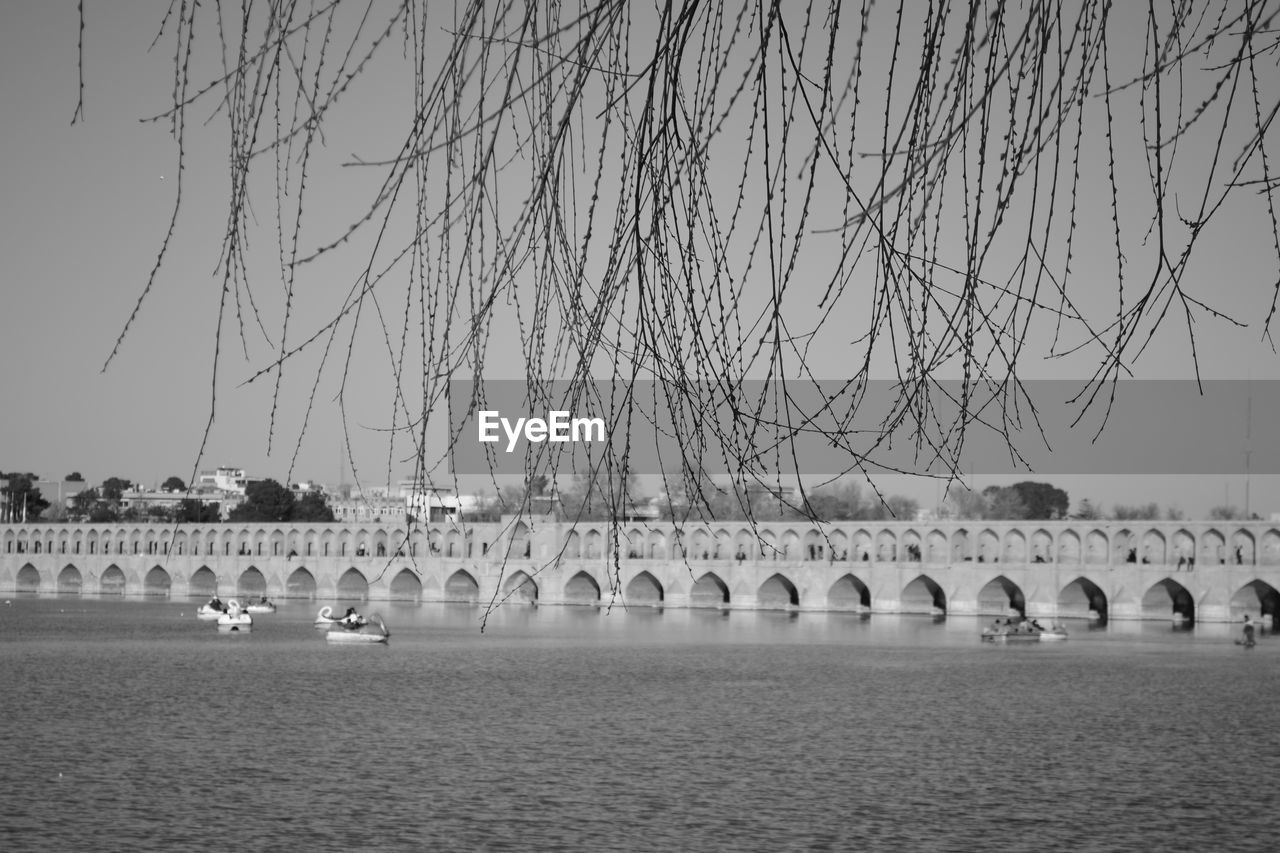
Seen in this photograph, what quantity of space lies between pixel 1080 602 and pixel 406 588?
36760 millimetres

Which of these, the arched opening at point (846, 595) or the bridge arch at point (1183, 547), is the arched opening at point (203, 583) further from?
the bridge arch at point (1183, 547)

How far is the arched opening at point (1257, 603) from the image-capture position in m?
62.1

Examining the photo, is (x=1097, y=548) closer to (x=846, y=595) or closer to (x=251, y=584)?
(x=846, y=595)

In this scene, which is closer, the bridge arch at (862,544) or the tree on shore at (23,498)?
the bridge arch at (862,544)

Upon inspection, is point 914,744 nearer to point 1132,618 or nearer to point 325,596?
point 1132,618

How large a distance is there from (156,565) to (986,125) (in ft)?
310

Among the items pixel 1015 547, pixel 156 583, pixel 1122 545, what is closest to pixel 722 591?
pixel 1015 547

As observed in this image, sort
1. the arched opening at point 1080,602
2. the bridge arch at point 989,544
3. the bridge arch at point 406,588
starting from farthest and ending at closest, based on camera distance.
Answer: the bridge arch at point 406,588, the bridge arch at point 989,544, the arched opening at point 1080,602

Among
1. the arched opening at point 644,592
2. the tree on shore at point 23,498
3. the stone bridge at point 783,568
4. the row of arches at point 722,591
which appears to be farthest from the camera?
the tree on shore at point 23,498

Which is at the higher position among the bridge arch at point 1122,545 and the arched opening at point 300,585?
the bridge arch at point 1122,545

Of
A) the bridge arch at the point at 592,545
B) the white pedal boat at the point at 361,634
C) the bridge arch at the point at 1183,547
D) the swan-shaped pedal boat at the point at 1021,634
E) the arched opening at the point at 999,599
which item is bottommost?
the white pedal boat at the point at 361,634

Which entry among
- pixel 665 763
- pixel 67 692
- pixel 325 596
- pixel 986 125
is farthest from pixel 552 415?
pixel 325 596

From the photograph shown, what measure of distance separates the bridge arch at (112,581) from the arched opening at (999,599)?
53.1 m

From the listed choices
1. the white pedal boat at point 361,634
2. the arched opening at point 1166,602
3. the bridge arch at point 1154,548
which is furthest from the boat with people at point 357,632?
the bridge arch at point 1154,548
